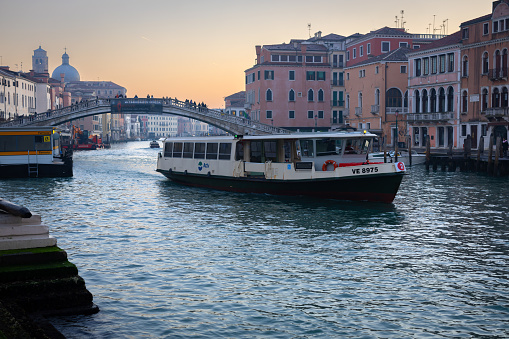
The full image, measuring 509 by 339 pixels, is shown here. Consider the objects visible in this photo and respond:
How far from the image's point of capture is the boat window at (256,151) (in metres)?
24.9

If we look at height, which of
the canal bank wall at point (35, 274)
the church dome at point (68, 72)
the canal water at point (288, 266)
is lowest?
the canal water at point (288, 266)

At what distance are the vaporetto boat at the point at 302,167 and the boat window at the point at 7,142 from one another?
1088cm

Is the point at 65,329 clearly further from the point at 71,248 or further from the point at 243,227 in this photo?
the point at 243,227

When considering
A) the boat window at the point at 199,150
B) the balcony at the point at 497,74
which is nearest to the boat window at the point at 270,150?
the boat window at the point at 199,150

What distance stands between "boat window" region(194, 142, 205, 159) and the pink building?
142ft

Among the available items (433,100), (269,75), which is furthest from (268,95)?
(433,100)

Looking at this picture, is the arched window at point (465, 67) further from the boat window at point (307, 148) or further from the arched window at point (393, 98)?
the boat window at point (307, 148)

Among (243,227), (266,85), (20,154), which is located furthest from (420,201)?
(266,85)

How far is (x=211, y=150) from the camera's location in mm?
27625

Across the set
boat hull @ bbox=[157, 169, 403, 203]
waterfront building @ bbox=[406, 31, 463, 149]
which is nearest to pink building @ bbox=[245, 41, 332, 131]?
waterfront building @ bbox=[406, 31, 463, 149]

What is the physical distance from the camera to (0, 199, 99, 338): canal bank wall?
25.4 feet

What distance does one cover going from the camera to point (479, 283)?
10578 millimetres

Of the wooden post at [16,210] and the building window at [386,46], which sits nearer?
the wooden post at [16,210]

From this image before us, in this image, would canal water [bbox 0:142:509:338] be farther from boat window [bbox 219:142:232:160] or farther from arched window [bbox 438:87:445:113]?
arched window [bbox 438:87:445:113]
